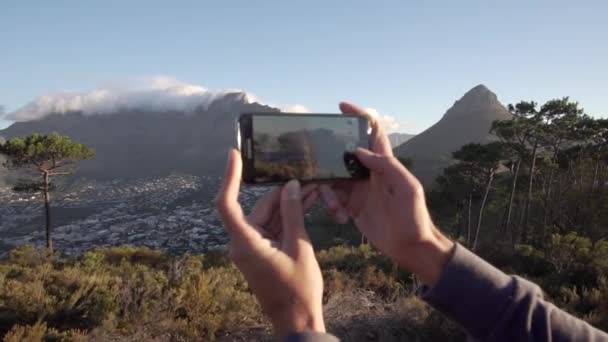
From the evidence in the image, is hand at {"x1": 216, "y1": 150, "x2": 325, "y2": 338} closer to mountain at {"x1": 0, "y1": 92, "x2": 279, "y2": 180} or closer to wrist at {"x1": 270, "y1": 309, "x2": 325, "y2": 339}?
wrist at {"x1": 270, "y1": 309, "x2": 325, "y2": 339}

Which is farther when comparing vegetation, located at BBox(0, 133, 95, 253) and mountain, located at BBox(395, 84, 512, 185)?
mountain, located at BBox(395, 84, 512, 185)

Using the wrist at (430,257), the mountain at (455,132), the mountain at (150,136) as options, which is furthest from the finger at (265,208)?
the mountain at (150,136)

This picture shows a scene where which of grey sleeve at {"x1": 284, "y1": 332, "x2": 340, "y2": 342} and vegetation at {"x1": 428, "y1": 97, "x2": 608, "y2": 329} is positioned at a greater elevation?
grey sleeve at {"x1": 284, "y1": 332, "x2": 340, "y2": 342}

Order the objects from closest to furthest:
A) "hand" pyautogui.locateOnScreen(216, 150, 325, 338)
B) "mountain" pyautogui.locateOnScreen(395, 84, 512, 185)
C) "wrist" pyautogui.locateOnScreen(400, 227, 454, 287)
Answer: "hand" pyautogui.locateOnScreen(216, 150, 325, 338) → "wrist" pyautogui.locateOnScreen(400, 227, 454, 287) → "mountain" pyautogui.locateOnScreen(395, 84, 512, 185)

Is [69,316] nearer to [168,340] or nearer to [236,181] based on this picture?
[168,340]

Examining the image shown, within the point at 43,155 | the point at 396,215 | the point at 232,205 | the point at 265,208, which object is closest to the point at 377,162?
the point at 396,215

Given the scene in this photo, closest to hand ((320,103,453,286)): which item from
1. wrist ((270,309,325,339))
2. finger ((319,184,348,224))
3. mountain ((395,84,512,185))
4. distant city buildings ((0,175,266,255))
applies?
finger ((319,184,348,224))

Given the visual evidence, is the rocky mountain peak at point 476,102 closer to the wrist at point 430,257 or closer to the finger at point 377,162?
the finger at point 377,162
